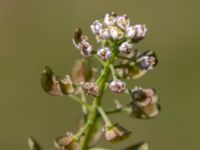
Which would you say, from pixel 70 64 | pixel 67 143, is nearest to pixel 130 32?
pixel 67 143

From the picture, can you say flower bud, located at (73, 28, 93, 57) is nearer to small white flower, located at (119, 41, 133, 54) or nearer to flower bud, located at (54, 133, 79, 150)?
small white flower, located at (119, 41, 133, 54)

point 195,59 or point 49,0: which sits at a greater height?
point 49,0

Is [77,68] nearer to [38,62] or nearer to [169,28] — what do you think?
[38,62]

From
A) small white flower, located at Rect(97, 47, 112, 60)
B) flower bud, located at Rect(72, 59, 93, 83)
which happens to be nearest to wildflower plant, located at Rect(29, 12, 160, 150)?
small white flower, located at Rect(97, 47, 112, 60)

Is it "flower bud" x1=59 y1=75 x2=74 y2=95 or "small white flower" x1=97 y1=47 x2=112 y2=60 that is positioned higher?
"small white flower" x1=97 y1=47 x2=112 y2=60

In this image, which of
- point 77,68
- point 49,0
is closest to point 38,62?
point 49,0

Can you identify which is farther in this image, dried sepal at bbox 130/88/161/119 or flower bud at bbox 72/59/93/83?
flower bud at bbox 72/59/93/83

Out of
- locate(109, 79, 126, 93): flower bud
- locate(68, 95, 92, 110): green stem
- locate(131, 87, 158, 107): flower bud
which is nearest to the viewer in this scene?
locate(109, 79, 126, 93): flower bud
